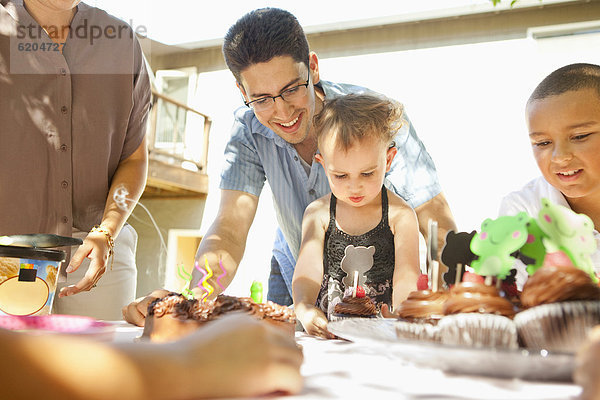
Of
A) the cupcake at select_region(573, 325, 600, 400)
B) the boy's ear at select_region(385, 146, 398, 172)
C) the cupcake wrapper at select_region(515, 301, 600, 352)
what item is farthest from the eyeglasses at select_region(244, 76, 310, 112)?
the cupcake at select_region(573, 325, 600, 400)

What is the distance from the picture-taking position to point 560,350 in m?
0.80

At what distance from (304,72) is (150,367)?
1787 millimetres

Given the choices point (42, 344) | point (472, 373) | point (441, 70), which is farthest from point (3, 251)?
point (441, 70)

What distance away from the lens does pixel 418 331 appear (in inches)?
35.7

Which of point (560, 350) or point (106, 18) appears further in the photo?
point (106, 18)

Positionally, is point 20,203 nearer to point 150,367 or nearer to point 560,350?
point 150,367

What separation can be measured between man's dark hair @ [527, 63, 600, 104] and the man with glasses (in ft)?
1.80

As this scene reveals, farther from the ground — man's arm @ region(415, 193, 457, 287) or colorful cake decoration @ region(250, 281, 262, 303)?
man's arm @ region(415, 193, 457, 287)

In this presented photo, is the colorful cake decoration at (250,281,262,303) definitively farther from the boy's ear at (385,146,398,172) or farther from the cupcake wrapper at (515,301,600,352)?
the boy's ear at (385,146,398,172)

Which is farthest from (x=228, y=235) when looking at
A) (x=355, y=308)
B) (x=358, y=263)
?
(x=355, y=308)

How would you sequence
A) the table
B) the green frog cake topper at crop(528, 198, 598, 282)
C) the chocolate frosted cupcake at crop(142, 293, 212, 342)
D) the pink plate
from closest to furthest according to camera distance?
the table < the green frog cake topper at crop(528, 198, 598, 282) < the pink plate < the chocolate frosted cupcake at crop(142, 293, 212, 342)

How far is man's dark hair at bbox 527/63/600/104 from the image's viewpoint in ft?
6.47

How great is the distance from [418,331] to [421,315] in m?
0.10

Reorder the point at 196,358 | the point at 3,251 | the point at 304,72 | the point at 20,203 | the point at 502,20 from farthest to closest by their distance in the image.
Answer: the point at 502,20 < the point at 304,72 < the point at 20,203 < the point at 3,251 < the point at 196,358
